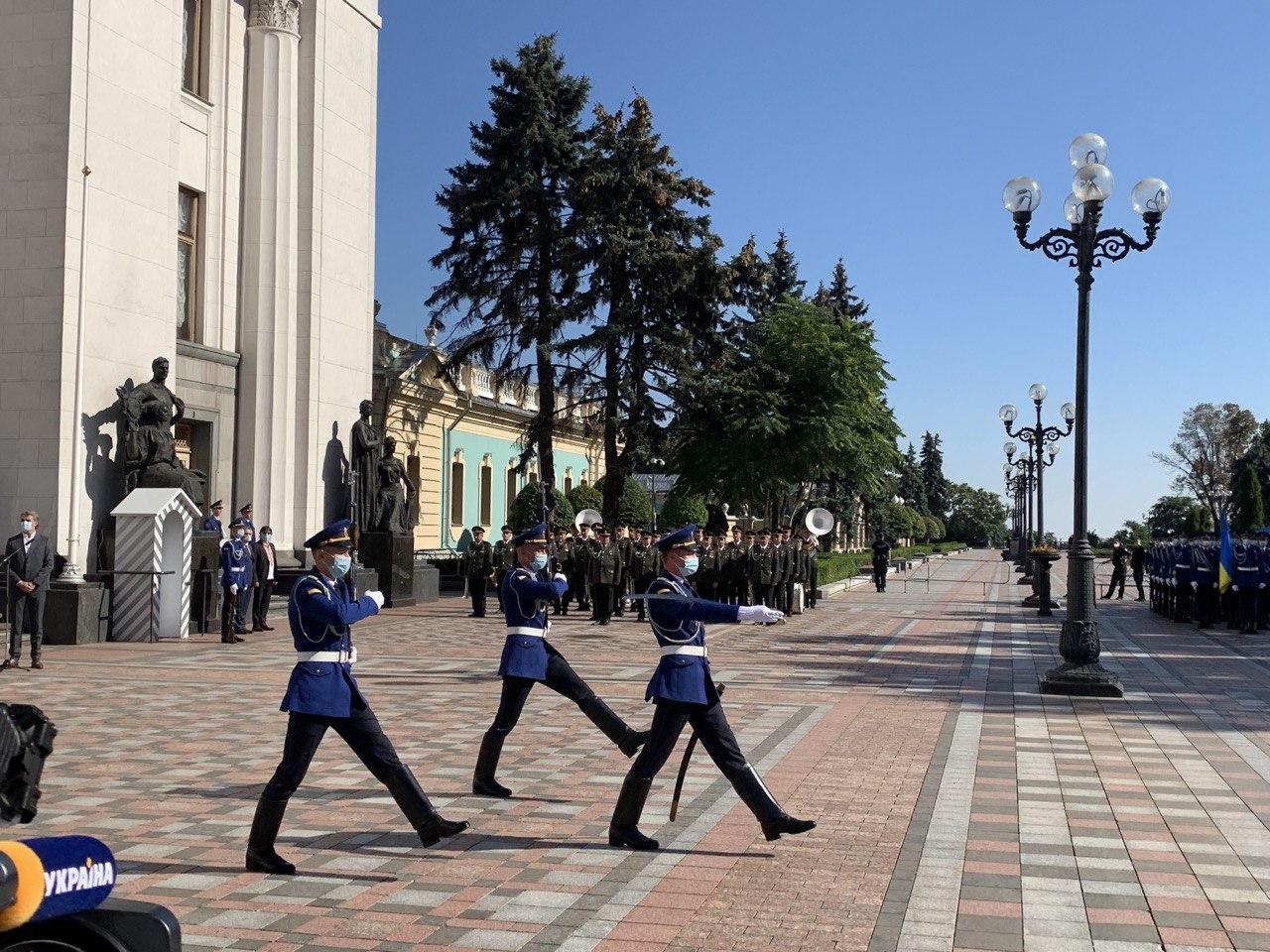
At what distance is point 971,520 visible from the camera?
168500 millimetres

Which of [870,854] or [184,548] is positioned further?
[184,548]

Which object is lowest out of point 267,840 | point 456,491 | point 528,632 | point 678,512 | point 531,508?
point 267,840

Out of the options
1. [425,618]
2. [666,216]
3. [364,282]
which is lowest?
[425,618]

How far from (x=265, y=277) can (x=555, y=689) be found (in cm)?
2017

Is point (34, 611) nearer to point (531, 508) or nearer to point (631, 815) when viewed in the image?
point (631, 815)

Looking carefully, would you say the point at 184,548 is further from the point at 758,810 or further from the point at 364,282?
the point at 758,810

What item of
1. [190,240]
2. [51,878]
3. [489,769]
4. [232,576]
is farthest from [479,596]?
[51,878]

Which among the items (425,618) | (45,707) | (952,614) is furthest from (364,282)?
(45,707)

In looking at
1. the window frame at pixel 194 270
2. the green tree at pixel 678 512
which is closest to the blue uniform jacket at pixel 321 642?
the window frame at pixel 194 270

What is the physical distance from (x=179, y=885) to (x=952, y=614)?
24.6 metres

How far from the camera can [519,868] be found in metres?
6.54

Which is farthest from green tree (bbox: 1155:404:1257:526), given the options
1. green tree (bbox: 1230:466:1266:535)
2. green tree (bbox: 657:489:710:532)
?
green tree (bbox: 657:489:710:532)

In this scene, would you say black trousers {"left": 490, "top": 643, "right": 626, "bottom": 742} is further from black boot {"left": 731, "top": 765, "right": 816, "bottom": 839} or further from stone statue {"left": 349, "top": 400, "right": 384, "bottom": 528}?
stone statue {"left": 349, "top": 400, "right": 384, "bottom": 528}

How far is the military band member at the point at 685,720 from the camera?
6863mm
